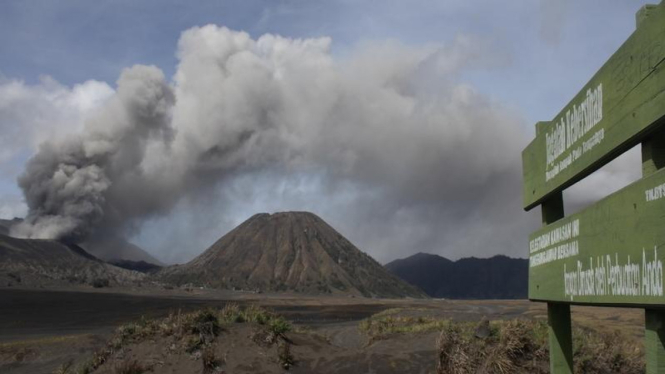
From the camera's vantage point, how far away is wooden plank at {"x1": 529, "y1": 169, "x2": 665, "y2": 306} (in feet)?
10.5

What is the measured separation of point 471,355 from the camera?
1062cm

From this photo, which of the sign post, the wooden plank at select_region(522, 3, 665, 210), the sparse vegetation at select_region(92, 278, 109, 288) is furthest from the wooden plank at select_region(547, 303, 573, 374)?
the sparse vegetation at select_region(92, 278, 109, 288)

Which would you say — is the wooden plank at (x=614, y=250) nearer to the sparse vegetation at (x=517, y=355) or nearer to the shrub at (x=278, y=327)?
the sparse vegetation at (x=517, y=355)

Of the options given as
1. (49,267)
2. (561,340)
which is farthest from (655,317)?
(49,267)

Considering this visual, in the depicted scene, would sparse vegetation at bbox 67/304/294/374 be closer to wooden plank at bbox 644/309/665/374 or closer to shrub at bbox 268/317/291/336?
shrub at bbox 268/317/291/336

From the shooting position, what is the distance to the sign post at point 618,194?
3.27 m

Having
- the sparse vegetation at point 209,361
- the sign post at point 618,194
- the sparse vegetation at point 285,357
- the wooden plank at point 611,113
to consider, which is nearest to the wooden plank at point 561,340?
Answer: the sign post at point 618,194

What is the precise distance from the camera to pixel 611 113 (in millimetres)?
3865

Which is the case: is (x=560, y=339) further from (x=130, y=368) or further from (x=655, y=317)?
(x=130, y=368)

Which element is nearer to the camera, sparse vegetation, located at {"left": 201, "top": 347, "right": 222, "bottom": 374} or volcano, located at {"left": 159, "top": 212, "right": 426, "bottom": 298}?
sparse vegetation, located at {"left": 201, "top": 347, "right": 222, "bottom": 374}

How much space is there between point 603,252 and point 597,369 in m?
8.27

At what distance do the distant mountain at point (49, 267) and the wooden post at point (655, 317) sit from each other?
94979mm

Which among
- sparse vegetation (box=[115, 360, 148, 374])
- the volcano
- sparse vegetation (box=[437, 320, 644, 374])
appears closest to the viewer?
sparse vegetation (box=[437, 320, 644, 374])

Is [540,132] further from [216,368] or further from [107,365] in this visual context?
[107,365]
